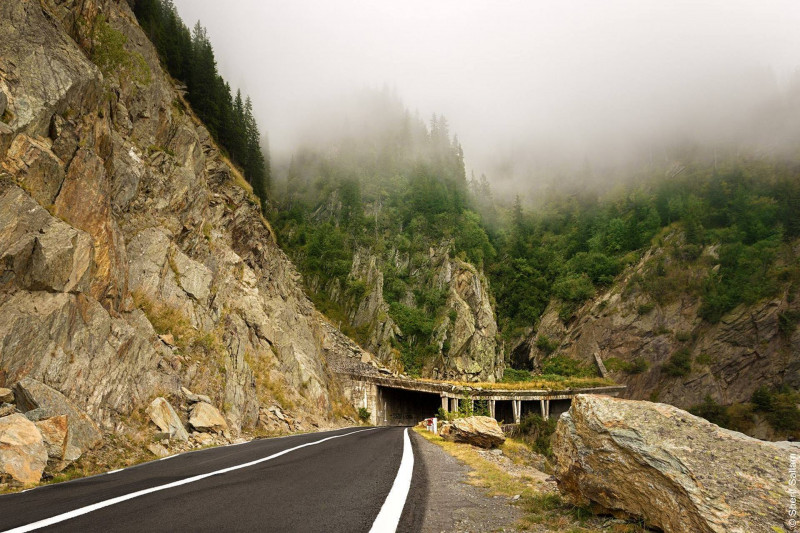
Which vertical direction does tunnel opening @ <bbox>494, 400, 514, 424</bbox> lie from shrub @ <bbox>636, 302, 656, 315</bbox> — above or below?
below

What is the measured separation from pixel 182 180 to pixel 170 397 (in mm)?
16364

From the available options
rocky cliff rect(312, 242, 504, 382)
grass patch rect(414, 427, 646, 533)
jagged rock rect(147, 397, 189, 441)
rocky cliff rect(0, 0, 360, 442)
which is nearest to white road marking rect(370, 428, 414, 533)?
grass patch rect(414, 427, 646, 533)

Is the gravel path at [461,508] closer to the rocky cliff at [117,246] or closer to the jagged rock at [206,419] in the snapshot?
the rocky cliff at [117,246]

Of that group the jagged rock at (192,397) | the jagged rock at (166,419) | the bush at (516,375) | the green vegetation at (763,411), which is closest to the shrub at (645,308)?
the green vegetation at (763,411)

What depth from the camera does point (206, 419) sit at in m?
14.8

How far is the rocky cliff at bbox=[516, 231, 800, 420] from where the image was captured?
63531 millimetres

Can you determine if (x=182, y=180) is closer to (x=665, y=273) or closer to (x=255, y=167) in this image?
(x=255, y=167)

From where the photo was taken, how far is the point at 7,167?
12086 mm

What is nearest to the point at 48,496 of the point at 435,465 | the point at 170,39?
the point at 435,465

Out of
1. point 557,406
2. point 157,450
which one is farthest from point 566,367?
point 157,450

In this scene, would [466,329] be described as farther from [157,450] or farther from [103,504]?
[103,504]

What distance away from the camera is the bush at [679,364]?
66.8m

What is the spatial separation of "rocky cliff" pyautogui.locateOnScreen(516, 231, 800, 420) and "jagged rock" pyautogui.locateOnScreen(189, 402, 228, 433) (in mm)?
73635

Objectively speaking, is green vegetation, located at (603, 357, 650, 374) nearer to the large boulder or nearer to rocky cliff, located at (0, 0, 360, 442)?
rocky cliff, located at (0, 0, 360, 442)
